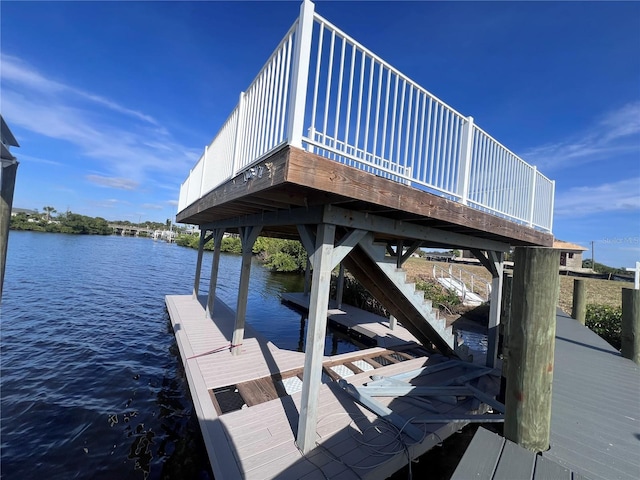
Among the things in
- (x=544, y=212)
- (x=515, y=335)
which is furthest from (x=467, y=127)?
(x=544, y=212)

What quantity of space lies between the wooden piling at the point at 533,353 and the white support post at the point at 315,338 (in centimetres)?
172

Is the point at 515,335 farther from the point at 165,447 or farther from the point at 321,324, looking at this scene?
the point at 165,447

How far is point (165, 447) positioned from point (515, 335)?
14.8ft

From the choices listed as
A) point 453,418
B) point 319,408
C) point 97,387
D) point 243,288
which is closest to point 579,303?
point 453,418

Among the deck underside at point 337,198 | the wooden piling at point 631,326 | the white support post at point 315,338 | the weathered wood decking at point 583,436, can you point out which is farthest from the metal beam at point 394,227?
the weathered wood decking at point 583,436

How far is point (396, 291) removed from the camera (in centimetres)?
476

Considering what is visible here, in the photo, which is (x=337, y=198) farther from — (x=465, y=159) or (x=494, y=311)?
(x=494, y=311)

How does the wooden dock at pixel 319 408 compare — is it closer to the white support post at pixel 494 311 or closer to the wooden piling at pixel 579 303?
the white support post at pixel 494 311

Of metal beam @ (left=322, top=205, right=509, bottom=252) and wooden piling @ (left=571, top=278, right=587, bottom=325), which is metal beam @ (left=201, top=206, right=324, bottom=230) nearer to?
metal beam @ (left=322, top=205, right=509, bottom=252)

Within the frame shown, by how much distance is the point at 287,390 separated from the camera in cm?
443

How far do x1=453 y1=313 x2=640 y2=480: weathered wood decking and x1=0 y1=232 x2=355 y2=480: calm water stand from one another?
11.3 feet

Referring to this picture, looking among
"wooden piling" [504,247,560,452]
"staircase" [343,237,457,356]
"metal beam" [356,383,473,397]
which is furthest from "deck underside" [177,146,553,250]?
"metal beam" [356,383,473,397]

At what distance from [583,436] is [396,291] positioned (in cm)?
291

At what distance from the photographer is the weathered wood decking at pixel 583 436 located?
1347mm
